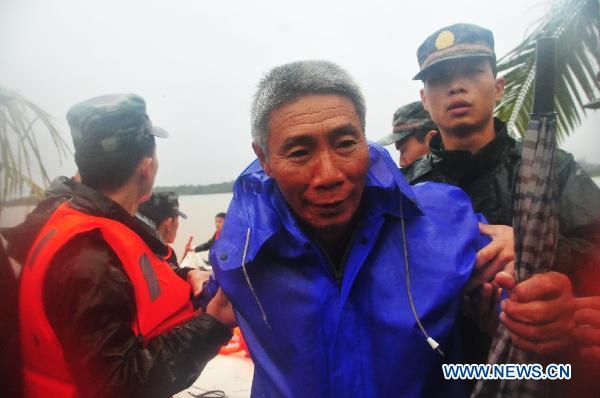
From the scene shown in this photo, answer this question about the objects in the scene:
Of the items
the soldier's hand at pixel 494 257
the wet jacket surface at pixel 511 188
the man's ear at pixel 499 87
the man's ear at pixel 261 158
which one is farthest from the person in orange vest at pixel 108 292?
the man's ear at pixel 499 87

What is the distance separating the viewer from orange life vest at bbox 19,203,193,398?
3.87 ft

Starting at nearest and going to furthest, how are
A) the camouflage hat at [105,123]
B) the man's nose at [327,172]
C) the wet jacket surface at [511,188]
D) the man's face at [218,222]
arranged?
the wet jacket surface at [511,188]
the man's nose at [327,172]
the camouflage hat at [105,123]
the man's face at [218,222]

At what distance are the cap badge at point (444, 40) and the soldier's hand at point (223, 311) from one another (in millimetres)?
1261

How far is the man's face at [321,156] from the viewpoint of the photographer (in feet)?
3.78

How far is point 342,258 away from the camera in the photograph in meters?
1.30

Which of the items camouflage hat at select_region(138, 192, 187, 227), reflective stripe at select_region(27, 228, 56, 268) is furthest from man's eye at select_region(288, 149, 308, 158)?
camouflage hat at select_region(138, 192, 187, 227)

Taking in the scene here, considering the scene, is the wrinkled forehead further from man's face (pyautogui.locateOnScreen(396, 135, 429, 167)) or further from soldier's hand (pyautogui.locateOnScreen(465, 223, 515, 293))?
man's face (pyautogui.locateOnScreen(396, 135, 429, 167))

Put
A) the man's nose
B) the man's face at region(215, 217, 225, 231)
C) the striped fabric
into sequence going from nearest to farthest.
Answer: the striped fabric → the man's nose → the man's face at region(215, 217, 225, 231)

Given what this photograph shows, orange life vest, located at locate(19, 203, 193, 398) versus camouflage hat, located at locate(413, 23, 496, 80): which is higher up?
camouflage hat, located at locate(413, 23, 496, 80)

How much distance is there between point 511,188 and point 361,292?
0.73 meters

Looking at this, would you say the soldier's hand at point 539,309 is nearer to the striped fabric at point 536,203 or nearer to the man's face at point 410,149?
the striped fabric at point 536,203

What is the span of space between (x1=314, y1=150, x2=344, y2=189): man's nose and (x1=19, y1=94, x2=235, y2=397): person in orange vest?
645mm

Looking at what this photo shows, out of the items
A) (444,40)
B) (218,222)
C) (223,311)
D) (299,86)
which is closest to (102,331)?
(223,311)

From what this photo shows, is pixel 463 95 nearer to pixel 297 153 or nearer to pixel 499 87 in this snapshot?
pixel 499 87
